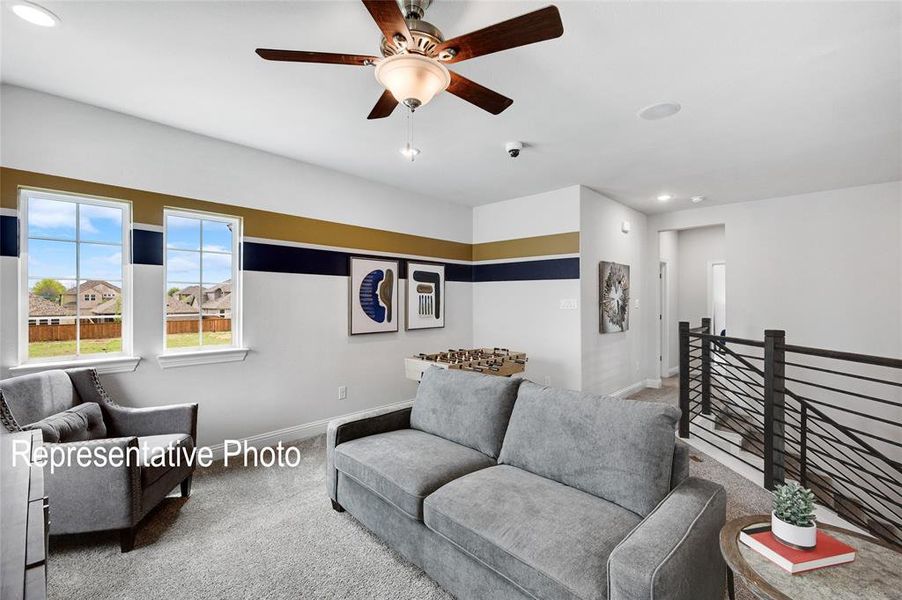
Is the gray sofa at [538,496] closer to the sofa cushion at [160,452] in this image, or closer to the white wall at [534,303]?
the sofa cushion at [160,452]

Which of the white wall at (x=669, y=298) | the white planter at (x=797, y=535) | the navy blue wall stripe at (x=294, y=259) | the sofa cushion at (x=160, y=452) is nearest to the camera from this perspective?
the white planter at (x=797, y=535)

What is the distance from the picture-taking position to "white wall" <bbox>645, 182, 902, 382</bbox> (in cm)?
445

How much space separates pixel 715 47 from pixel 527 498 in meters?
2.44

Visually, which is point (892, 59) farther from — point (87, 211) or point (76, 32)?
point (87, 211)

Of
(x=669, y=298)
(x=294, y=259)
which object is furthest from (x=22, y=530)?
(x=669, y=298)

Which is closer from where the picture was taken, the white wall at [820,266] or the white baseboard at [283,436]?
the white baseboard at [283,436]

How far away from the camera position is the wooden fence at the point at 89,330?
2666 mm

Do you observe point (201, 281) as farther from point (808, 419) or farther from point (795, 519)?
point (808, 419)

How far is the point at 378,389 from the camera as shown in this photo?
14.8ft

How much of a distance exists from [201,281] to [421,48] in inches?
109

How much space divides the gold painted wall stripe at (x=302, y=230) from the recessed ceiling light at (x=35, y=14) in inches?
43.8

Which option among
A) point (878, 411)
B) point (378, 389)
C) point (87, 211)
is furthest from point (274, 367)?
point (878, 411)

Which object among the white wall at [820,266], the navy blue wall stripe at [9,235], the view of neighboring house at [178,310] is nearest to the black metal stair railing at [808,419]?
the white wall at [820,266]

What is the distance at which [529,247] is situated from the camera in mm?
5113
